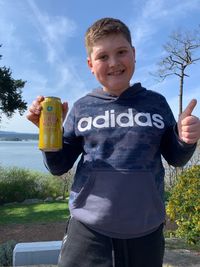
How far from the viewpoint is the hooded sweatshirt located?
4.95 feet

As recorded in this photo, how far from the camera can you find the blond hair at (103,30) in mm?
1618

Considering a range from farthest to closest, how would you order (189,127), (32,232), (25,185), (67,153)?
1. (25,185)
2. (32,232)
3. (67,153)
4. (189,127)

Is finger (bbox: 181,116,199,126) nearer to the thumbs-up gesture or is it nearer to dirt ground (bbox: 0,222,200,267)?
the thumbs-up gesture

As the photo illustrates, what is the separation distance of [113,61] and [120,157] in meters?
0.39

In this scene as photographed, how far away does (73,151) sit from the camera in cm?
173

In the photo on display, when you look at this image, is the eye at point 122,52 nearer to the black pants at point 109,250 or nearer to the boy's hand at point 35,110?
the boy's hand at point 35,110

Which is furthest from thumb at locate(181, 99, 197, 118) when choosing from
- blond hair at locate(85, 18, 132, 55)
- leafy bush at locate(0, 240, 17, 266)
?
leafy bush at locate(0, 240, 17, 266)

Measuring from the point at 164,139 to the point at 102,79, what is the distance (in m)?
0.36

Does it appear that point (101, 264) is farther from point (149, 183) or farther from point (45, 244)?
point (45, 244)

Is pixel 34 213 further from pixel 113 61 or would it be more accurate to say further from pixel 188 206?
pixel 113 61

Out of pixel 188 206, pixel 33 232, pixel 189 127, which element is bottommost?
pixel 33 232

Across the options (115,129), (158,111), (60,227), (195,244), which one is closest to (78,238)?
(115,129)

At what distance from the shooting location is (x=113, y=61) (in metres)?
1.60

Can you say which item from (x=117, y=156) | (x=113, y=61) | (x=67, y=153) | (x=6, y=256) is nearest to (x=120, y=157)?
(x=117, y=156)
